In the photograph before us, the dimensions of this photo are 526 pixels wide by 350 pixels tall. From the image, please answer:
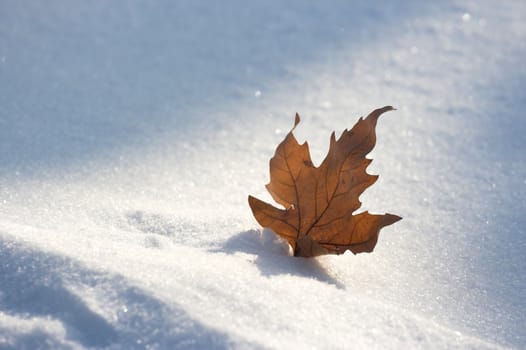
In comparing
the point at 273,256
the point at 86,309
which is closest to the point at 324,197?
the point at 273,256

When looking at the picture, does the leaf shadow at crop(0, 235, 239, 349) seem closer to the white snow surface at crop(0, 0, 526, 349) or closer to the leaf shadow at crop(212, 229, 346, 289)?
the white snow surface at crop(0, 0, 526, 349)

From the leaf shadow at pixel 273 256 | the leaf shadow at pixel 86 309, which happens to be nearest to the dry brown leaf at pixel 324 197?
the leaf shadow at pixel 273 256

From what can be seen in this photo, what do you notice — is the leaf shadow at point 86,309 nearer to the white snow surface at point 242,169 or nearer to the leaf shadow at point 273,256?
the white snow surface at point 242,169

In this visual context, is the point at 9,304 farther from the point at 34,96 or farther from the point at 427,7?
the point at 427,7

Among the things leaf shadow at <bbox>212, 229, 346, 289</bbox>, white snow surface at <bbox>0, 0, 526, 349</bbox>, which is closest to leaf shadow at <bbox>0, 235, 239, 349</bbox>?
white snow surface at <bbox>0, 0, 526, 349</bbox>

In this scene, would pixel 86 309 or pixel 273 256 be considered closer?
pixel 86 309

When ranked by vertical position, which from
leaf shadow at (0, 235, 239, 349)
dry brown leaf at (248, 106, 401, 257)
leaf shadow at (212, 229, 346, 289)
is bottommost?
leaf shadow at (0, 235, 239, 349)

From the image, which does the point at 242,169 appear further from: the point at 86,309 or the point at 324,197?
the point at 86,309
